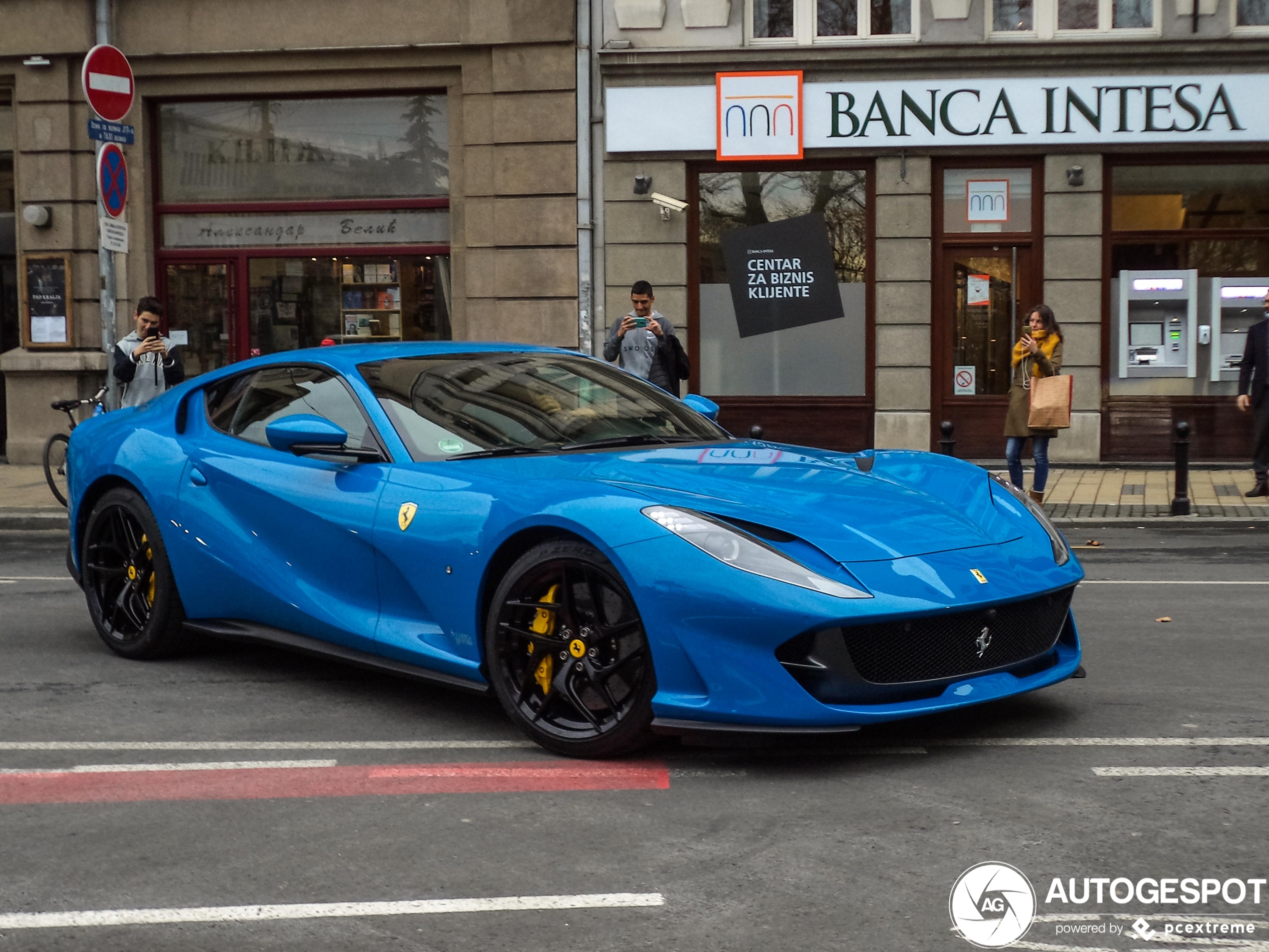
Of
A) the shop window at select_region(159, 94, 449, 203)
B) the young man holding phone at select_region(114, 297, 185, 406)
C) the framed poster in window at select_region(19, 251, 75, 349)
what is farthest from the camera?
the framed poster in window at select_region(19, 251, 75, 349)

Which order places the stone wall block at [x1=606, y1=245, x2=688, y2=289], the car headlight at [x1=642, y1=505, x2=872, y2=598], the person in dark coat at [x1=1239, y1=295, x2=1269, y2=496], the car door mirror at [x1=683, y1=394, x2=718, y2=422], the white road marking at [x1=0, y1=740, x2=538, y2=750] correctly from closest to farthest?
1. the car headlight at [x1=642, y1=505, x2=872, y2=598]
2. the white road marking at [x1=0, y1=740, x2=538, y2=750]
3. the car door mirror at [x1=683, y1=394, x2=718, y2=422]
4. the person in dark coat at [x1=1239, y1=295, x2=1269, y2=496]
5. the stone wall block at [x1=606, y1=245, x2=688, y2=289]

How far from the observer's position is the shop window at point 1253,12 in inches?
657

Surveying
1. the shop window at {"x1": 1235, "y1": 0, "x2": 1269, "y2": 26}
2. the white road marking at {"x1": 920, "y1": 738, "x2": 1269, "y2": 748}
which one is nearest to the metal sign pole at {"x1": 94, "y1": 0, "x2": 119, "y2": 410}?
the white road marking at {"x1": 920, "y1": 738, "x2": 1269, "y2": 748}

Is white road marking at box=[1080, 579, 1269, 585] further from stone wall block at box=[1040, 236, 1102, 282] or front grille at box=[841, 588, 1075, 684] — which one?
stone wall block at box=[1040, 236, 1102, 282]

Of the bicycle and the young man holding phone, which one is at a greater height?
the young man holding phone

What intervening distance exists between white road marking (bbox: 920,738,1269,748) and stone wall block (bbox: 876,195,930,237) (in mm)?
12608

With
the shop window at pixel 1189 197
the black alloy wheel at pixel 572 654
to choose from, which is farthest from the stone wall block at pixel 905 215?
the black alloy wheel at pixel 572 654

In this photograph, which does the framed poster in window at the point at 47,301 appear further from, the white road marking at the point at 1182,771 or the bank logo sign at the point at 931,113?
the white road marking at the point at 1182,771

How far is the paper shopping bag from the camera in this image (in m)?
13.0

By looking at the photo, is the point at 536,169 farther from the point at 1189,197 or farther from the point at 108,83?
the point at 1189,197

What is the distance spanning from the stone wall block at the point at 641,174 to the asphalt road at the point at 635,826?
11879 mm

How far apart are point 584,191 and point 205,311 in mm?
4833

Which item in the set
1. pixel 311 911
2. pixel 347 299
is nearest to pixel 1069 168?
pixel 347 299

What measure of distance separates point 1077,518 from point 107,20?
484 inches
